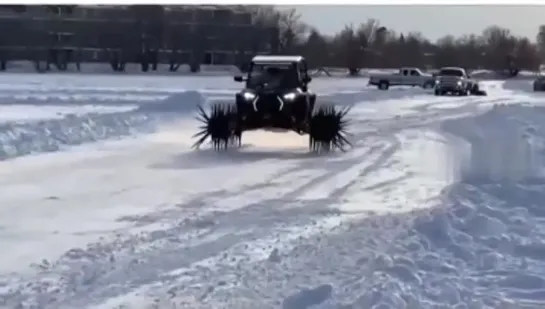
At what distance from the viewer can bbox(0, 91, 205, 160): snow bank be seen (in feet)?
14.4

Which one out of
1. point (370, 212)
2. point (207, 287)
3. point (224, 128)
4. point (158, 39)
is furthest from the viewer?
point (224, 128)

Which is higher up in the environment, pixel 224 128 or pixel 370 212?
pixel 224 128

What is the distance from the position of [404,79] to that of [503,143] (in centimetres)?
99

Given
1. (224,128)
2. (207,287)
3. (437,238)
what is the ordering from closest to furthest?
(207,287)
(437,238)
(224,128)

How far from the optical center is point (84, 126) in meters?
5.08

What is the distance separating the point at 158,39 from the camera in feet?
13.4

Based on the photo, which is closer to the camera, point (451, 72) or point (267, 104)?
point (451, 72)

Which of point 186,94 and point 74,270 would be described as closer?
point 74,270

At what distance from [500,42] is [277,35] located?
1.05m

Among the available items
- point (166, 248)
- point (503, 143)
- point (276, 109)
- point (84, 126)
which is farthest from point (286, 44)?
point (84, 126)

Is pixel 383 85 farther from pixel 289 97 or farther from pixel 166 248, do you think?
pixel 166 248

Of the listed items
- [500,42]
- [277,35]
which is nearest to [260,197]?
[277,35]

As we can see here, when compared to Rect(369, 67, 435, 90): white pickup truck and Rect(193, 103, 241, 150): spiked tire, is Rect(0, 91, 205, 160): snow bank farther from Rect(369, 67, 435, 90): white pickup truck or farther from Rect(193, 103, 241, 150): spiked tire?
Rect(369, 67, 435, 90): white pickup truck

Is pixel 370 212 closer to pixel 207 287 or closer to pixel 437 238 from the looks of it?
pixel 437 238
